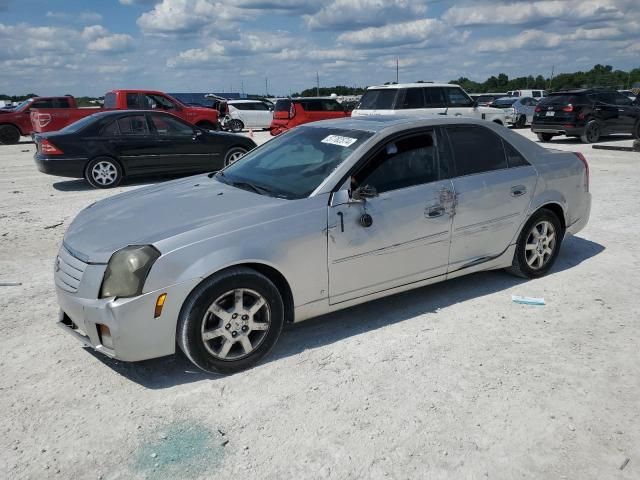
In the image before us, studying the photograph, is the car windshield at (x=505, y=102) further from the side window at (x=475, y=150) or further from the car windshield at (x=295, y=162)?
the car windshield at (x=295, y=162)

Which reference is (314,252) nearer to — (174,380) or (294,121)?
(174,380)

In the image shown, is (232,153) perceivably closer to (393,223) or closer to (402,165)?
(402,165)

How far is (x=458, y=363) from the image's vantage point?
3670mm

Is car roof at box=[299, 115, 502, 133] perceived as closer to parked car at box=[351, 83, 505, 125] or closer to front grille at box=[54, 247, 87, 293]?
front grille at box=[54, 247, 87, 293]

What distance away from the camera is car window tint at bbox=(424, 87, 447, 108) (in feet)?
49.0

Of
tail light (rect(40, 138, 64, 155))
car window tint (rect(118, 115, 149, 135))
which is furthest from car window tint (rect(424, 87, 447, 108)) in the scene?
tail light (rect(40, 138, 64, 155))

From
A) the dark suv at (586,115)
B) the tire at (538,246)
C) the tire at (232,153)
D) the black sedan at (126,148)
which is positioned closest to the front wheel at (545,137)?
the dark suv at (586,115)

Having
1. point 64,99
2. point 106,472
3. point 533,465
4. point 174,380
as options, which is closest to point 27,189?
point 174,380

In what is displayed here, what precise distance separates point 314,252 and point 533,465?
5.99ft

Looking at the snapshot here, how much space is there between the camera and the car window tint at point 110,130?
10.6m

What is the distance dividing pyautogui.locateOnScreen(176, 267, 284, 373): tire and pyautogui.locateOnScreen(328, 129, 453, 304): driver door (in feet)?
1.74

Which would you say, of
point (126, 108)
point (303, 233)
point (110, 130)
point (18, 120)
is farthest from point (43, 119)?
point (303, 233)

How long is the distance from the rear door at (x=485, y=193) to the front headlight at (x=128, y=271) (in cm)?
241

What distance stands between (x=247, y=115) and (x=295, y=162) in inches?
893
